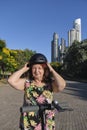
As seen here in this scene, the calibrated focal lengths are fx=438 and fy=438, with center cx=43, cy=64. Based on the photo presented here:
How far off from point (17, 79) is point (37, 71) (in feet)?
0.80

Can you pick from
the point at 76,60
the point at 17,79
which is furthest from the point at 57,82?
the point at 76,60

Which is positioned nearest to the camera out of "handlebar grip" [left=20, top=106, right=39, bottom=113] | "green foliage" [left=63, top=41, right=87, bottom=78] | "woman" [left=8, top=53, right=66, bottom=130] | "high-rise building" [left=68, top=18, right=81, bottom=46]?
"handlebar grip" [left=20, top=106, right=39, bottom=113]

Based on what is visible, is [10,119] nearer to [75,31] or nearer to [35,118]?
[35,118]

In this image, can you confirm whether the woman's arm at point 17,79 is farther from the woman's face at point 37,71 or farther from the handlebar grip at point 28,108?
the handlebar grip at point 28,108

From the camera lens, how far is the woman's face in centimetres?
427

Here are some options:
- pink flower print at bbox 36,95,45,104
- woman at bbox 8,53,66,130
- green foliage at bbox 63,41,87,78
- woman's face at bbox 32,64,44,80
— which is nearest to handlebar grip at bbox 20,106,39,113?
woman at bbox 8,53,66,130

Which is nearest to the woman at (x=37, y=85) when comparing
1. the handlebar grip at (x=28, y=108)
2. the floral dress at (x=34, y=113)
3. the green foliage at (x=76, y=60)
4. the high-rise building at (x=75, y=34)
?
the floral dress at (x=34, y=113)

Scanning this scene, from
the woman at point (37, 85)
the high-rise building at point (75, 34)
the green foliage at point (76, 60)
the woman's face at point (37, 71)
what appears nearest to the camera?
the woman at point (37, 85)

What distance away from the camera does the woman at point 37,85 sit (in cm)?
416

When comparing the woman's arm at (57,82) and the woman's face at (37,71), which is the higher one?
the woman's face at (37,71)

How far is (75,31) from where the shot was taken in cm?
14588

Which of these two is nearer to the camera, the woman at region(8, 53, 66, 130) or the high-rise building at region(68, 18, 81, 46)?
the woman at region(8, 53, 66, 130)

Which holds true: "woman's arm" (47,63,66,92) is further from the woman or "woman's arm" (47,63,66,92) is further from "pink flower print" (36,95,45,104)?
"pink flower print" (36,95,45,104)

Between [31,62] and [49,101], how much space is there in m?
0.41
